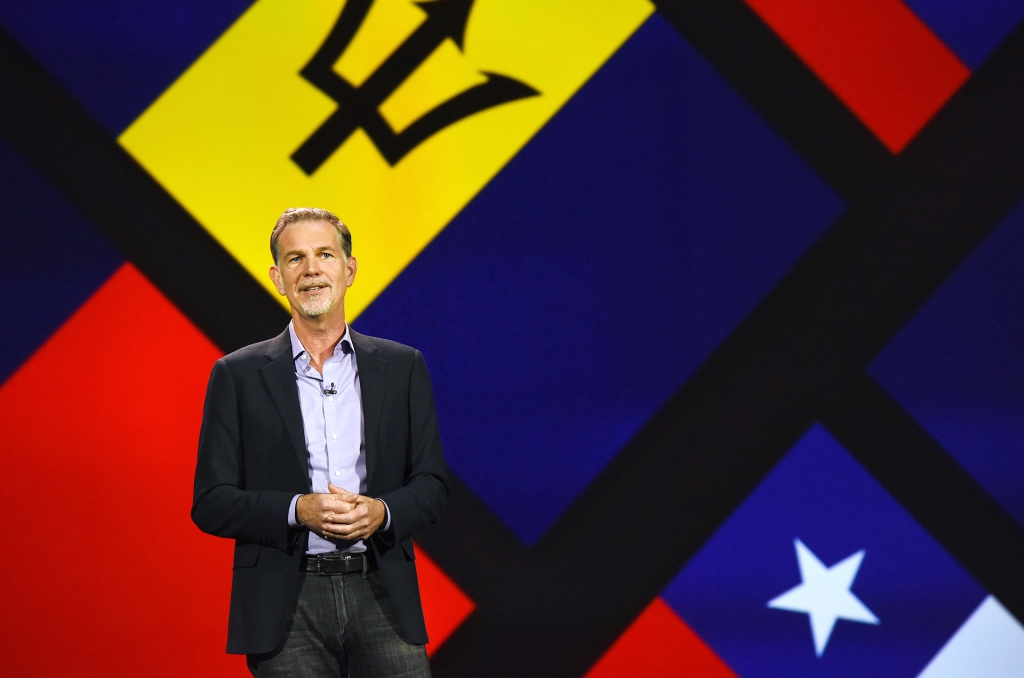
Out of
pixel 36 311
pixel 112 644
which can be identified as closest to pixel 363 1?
pixel 36 311

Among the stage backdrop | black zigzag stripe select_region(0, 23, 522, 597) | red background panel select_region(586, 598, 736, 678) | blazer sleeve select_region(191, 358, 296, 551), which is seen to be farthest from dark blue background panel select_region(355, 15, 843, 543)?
blazer sleeve select_region(191, 358, 296, 551)

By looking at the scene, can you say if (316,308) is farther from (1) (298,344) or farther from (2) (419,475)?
(2) (419,475)

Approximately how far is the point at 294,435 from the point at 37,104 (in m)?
1.34

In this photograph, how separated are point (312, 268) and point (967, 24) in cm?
181

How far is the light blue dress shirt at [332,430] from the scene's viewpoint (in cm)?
149

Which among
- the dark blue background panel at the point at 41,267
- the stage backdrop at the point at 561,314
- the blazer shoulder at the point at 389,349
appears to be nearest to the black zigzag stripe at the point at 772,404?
the stage backdrop at the point at 561,314

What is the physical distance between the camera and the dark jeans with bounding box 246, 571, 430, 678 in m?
1.44

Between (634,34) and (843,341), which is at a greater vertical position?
(634,34)

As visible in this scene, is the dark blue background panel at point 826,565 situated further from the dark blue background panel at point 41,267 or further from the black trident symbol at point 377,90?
the dark blue background panel at point 41,267

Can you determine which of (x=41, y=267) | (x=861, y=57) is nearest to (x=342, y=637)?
(x=41, y=267)

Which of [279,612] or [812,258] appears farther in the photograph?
[812,258]

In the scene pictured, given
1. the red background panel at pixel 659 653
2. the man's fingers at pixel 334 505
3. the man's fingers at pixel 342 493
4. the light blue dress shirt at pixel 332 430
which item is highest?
the light blue dress shirt at pixel 332 430

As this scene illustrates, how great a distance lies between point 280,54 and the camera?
87.9 inches

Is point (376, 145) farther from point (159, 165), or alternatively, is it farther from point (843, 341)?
point (843, 341)
